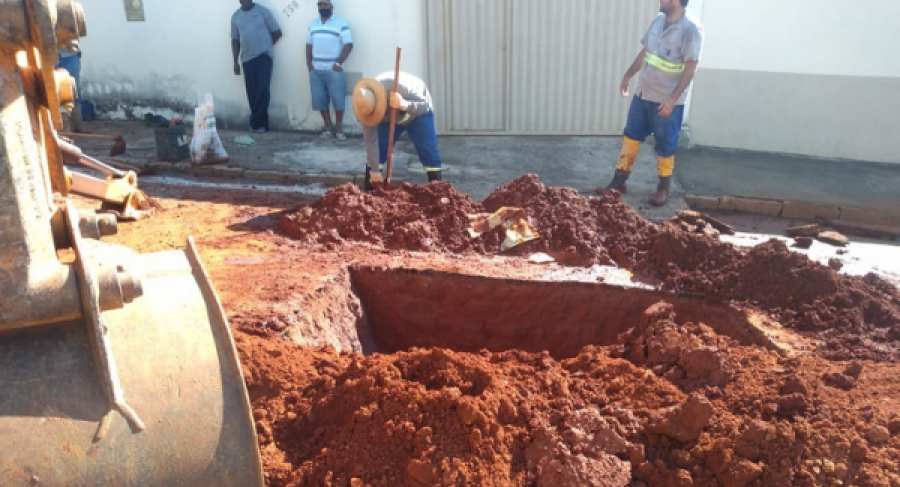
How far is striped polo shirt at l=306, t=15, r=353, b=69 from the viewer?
965cm

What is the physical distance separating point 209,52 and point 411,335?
7092 millimetres

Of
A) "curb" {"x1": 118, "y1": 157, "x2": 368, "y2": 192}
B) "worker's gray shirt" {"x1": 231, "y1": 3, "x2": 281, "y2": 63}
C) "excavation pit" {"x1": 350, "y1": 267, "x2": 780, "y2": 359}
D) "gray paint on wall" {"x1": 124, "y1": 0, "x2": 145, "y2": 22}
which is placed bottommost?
"excavation pit" {"x1": 350, "y1": 267, "x2": 780, "y2": 359}

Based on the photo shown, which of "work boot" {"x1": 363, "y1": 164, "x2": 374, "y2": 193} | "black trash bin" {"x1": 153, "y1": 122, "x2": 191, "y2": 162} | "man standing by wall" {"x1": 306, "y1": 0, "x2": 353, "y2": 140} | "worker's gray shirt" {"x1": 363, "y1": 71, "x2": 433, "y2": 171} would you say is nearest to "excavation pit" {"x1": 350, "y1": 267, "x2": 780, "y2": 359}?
"worker's gray shirt" {"x1": 363, "y1": 71, "x2": 433, "y2": 171}

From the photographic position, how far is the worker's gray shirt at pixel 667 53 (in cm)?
697

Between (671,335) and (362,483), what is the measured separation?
189 centimetres

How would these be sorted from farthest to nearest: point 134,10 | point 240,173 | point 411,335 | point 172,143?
point 134,10 → point 172,143 → point 240,173 → point 411,335

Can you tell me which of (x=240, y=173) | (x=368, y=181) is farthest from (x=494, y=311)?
(x=240, y=173)

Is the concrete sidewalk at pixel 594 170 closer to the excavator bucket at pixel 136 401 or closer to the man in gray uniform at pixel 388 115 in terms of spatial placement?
the man in gray uniform at pixel 388 115

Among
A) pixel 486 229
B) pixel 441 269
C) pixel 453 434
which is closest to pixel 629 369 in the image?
pixel 453 434

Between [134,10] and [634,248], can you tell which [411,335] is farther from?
[134,10]

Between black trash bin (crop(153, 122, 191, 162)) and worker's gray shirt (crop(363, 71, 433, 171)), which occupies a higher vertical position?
worker's gray shirt (crop(363, 71, 433, 171))

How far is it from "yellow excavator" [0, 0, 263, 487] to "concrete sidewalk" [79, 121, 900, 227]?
5.65 metres

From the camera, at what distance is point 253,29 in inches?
389

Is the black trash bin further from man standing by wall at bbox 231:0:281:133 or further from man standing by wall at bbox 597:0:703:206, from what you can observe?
man standing by wall at bbox 597:0:703:206
